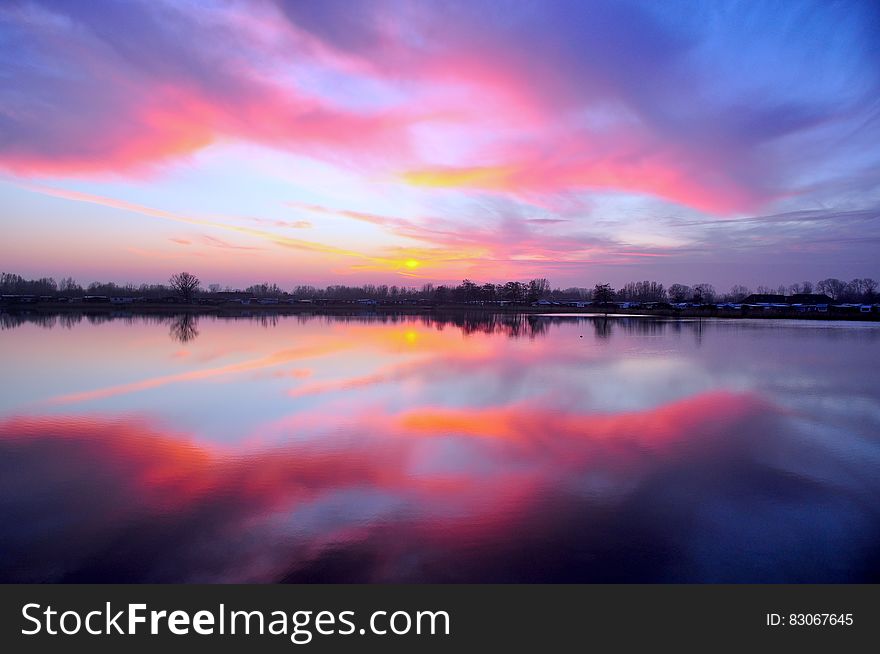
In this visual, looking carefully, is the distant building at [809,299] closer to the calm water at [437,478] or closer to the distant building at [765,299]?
the distant building at [765,299]

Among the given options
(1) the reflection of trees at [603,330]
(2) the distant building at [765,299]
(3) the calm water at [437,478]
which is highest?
(2) the distant building at [765,299]

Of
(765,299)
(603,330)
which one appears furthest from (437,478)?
(765,299)

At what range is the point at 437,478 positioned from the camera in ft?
29.2

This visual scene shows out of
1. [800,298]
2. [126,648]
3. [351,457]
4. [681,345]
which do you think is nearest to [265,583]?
[126,648]

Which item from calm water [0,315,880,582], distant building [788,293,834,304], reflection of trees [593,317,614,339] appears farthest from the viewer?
distant building [788,293,834,304]

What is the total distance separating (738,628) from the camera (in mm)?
5117

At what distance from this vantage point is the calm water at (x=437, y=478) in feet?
20.1

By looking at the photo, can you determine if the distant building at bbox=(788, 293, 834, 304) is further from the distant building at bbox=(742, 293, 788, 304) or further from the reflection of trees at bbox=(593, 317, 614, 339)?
the reflection of trees at bbox=(593, 317, 614, 339)

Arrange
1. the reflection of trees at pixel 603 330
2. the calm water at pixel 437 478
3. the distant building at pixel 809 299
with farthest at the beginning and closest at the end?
the distant building at pixel 809 299 < the reflection of trees at pixel 603 330 < the calm water at pixel 437 478

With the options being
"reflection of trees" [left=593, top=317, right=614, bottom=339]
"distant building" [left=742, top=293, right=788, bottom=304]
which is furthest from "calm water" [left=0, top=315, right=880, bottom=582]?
"distant building" [left=742, top=293, right=788, bottom=304]

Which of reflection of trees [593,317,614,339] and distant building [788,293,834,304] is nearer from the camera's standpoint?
reflection of trees [593,317,614,339]

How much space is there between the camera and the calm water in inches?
241

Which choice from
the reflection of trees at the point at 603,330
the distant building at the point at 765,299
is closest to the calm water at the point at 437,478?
the reflection of trees at the point at 603,330

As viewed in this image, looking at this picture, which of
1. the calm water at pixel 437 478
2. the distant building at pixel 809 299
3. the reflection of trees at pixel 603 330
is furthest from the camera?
the distant building at pixel 809 299
